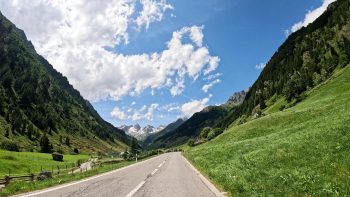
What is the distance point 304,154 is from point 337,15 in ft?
598

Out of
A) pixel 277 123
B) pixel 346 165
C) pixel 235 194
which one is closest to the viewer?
pixel 235 194

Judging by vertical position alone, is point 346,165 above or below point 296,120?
below

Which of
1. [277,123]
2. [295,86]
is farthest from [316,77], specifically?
[277,123]

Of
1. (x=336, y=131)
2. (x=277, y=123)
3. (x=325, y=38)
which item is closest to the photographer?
(x=336, y=131)

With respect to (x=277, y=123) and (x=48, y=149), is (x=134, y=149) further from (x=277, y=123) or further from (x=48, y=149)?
(x=277, y=123)

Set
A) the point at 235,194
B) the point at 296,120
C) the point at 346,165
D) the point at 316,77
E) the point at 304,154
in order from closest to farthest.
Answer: the point at 235,194
the point at 346,165
the point at 304,154
the point at 296,120
the point at 316,77

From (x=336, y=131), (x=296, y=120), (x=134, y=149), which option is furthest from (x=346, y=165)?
(x=134, y=149)

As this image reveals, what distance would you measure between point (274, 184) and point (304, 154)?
713 cm

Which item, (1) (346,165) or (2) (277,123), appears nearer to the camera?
(1) (346,165)

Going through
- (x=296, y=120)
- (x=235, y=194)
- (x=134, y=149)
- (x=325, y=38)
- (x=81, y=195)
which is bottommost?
(x=235, y=194)

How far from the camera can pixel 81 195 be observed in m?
16.8

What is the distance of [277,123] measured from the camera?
228 feet

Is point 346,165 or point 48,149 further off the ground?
point 48,149

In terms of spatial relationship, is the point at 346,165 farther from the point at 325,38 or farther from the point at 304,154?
the point at 325,38
